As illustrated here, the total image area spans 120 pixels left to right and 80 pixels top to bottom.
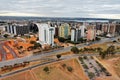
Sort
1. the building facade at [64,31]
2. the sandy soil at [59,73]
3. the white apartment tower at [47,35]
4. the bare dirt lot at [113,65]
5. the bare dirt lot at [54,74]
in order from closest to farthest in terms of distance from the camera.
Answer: the bare dirt lot at [54,74] → the sandy soil at [59,73] → the bare dirt lot at [113,65] → the white apartment tower at [47,35] → the building facade at [64,31]

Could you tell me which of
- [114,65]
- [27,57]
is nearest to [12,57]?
[27,57]

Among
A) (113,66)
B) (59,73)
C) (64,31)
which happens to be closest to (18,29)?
(64,31)

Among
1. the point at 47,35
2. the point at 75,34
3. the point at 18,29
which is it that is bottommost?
the point at 75,34

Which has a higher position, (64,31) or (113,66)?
(64,31)

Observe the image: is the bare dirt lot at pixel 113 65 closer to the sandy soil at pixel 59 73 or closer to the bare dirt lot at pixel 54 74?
the sandy soil at pixel 59 73

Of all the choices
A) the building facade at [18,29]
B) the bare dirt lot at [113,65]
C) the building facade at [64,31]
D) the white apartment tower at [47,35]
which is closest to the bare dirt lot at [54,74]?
the bare dirt lot at [113,65]

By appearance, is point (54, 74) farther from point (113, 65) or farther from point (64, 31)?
→ point (64, 31)

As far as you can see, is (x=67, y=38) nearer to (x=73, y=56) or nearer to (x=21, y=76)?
(x=73, y=56)

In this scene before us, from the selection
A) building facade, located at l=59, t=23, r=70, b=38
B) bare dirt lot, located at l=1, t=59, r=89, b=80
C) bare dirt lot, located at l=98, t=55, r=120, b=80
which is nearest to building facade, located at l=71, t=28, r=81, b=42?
building facade, located at l=59, t=23, r=70, b=38

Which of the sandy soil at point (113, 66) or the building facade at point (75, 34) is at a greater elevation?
the building facade at point (75, 34)

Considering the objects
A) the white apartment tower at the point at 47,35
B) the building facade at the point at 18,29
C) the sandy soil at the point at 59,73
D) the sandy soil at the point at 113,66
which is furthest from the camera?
the building facade at the point at 18,29

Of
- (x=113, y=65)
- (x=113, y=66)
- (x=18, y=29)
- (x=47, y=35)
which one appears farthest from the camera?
(x=18, y=29)
